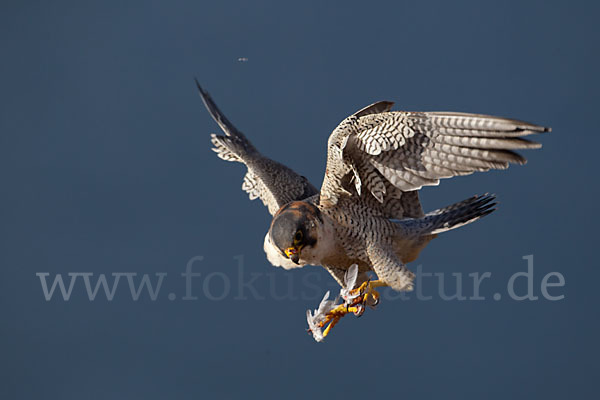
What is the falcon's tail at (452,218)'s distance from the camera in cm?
381

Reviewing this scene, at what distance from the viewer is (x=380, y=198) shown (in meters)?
3.60

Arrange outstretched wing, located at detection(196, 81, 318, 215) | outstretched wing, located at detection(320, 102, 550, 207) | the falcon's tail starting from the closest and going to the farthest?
outstretched wing, located at detection(320, 102, 550, 207) → the falcon's tail → outstretched wing, located at detection(196, 81, 318, 215)

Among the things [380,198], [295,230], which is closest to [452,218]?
[380,198]

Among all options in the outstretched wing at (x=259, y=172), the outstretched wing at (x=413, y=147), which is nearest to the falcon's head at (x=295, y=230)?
the outstretched wing at (x=413, y=147)

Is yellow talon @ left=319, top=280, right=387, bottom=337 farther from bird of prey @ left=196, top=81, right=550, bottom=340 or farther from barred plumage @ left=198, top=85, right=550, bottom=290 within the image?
barred plumage @ left=198, top=85, right=550, bottom=290

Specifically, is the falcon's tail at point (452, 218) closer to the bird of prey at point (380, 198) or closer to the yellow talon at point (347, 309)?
the bird of prey at point (380, 198)

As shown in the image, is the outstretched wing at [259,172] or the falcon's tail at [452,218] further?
the outstretched wing at [259,172]

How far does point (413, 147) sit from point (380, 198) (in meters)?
0.36

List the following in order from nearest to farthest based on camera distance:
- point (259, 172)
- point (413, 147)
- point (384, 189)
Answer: point (413, 147), point (384, 189), point (259, 172)

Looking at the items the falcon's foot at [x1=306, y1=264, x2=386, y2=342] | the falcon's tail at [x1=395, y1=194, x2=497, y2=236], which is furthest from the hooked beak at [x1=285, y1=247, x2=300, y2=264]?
the falcon's tail at [x1=395, y1=194, x2=497, y2=236]

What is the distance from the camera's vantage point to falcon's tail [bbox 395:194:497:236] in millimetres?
3814

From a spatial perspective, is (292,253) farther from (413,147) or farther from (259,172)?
(259,172)

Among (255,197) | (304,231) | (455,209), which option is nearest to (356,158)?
(304,231)

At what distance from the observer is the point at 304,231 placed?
3.51 m
